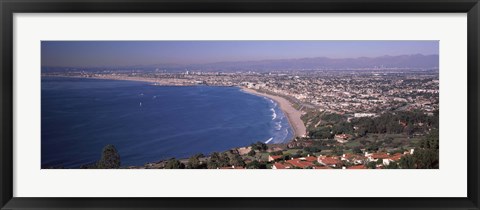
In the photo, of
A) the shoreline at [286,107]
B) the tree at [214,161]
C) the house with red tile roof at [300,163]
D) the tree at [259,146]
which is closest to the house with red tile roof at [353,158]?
the house with red tile roof at [300,163]

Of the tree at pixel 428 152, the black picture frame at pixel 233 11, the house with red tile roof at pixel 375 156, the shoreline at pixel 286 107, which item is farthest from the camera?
the shoreline at pixel 286 107

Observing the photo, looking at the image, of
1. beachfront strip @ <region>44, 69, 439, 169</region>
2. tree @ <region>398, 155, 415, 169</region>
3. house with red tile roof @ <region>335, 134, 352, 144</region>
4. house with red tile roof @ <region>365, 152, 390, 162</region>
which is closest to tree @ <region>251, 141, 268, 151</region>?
beachfront strip @ <region>44, 69, 439, 169</region>

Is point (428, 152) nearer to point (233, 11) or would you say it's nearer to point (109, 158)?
point (233, 11)

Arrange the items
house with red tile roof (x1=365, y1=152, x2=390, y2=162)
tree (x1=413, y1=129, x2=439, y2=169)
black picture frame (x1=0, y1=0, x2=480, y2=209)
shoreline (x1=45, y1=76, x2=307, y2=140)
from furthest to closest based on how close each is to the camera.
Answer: shoreline (x1=45, y1=76, x2=307, y2=140), house with red tile roof (x1=365, y1=152, x2=390, y2=162), tree (x1=413, y1=129, x2=439, y2=169), black picture frame (x1=0, y1=0, x2=480, y2=209)

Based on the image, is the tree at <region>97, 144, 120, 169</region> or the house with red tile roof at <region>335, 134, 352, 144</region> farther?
the house with red tile roof at <region>335, 134, 352, 144</region>

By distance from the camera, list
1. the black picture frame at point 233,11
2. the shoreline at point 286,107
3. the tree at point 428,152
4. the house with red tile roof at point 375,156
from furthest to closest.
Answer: the shoreline at point 286,107 < the house with red tile roof at point 375,156 < the tree at point 428,152 < the black picture frame at point 233,11

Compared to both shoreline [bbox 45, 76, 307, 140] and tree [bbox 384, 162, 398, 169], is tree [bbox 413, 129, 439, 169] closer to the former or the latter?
tree [bbox 384, 162, 398, 169]

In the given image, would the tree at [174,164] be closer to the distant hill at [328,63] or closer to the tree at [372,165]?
the distant hill at [328,63]

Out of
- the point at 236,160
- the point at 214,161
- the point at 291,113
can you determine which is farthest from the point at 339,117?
the point at 214,161
